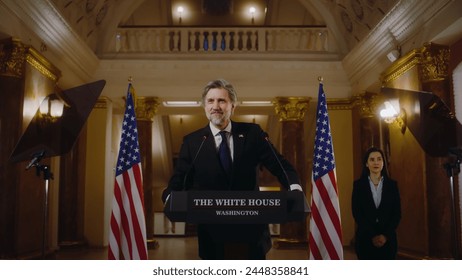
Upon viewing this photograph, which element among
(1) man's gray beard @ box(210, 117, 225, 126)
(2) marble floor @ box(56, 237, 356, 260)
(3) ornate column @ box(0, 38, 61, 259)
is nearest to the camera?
(1) man's gray beard @ box(210, 117, 225, 126)

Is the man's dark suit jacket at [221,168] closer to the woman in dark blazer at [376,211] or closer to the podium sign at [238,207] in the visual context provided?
the podium sign at [238,207]

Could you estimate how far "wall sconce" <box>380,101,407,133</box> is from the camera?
7789 mm

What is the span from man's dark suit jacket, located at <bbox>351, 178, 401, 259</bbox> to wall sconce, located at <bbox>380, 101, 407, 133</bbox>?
13.0 ft

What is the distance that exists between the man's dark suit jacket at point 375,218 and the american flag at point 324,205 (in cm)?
172

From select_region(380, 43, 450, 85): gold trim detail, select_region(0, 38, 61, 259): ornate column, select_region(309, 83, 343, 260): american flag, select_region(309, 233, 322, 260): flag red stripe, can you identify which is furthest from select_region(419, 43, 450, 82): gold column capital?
select_region(0, 38, 61, 259): ornate column

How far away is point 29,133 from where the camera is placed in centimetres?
643

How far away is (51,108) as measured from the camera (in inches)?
284

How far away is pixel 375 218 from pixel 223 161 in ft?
6.38

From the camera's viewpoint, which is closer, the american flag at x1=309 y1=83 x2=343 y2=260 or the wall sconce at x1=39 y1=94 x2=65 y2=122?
the american flag at x1=309 y1=83 x2=343 y2=260

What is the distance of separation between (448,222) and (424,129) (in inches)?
50.6

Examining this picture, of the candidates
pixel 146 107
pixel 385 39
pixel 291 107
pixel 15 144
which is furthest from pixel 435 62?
pixel 146 107

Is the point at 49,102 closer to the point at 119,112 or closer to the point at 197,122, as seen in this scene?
the point at 119,112

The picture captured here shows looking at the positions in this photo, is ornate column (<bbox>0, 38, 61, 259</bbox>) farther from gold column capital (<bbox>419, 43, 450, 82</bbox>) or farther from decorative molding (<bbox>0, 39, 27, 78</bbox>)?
gold column capital (<bbox>419, 43, 450, 82</bbox>)

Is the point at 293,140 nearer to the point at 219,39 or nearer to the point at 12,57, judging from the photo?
the point at 219,39
